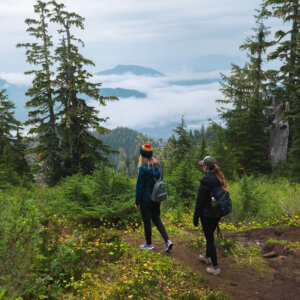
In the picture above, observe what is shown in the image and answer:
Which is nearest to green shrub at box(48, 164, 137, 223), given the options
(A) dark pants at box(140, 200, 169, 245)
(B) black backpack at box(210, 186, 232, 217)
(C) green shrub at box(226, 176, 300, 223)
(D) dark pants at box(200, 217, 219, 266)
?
(A) dark pants at box(140, 200, 169, 245)

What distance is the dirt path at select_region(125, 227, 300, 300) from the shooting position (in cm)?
428

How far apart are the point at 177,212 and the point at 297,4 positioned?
2136 cm

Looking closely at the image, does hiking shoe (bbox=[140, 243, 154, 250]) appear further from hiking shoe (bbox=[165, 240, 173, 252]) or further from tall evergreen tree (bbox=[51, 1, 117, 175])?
tall evergreen tree (bbox=[51, 1, 117, 175])

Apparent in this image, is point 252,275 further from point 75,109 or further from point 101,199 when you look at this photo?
point 75,109

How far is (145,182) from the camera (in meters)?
5.22

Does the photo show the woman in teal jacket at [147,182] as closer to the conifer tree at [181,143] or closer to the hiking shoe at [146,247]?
the hiking shoe at [146,247]

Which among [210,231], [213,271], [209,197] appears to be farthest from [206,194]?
[213,271]

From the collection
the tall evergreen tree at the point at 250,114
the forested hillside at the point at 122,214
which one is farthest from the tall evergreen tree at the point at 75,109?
the tall evergreen tree at the point at 250,114

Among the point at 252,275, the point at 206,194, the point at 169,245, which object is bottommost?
the point at 252,275

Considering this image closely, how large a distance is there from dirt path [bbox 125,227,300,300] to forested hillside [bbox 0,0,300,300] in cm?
2

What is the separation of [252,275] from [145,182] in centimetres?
274

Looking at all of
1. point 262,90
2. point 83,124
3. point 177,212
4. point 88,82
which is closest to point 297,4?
point 262,90

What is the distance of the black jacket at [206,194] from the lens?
4.51 metres

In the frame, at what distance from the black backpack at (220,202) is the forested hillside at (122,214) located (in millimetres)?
1289
